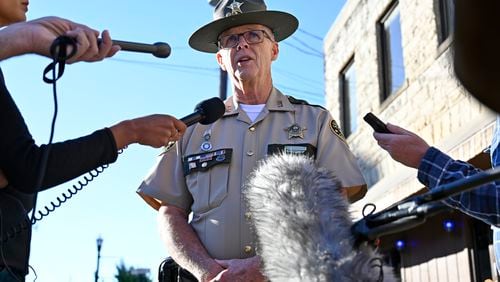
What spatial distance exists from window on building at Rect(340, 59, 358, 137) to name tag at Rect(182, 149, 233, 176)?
8.45m

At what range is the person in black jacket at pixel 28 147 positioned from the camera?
1809mm

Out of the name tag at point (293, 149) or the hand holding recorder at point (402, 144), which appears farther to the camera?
the name tag at point (293, 149)

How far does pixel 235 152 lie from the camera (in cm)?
316

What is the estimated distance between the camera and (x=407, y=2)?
926 cm

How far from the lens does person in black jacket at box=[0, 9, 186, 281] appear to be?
1.81m

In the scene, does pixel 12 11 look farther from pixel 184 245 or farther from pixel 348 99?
pixel 348 99

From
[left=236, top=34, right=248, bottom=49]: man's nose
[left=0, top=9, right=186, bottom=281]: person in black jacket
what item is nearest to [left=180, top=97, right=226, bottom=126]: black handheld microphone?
[left=0, top=9, right=186, bottom=281]: person in black jacket

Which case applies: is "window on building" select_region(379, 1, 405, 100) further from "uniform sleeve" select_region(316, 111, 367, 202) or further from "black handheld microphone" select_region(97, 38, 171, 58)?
"black handheld microphone" select_region(97, 38, 171, 58)

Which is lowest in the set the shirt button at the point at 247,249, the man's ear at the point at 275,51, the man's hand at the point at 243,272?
the man's hand at the point at 243,272

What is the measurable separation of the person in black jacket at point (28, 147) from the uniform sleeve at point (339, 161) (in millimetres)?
1143

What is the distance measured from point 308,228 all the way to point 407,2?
8315 mm

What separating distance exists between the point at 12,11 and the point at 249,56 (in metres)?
1.42

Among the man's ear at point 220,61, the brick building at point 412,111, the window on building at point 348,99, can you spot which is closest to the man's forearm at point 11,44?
the man's ear at point 220,61

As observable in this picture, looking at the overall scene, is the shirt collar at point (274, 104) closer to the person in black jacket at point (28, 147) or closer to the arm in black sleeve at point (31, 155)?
the person in black jacket at point (28, 147)
